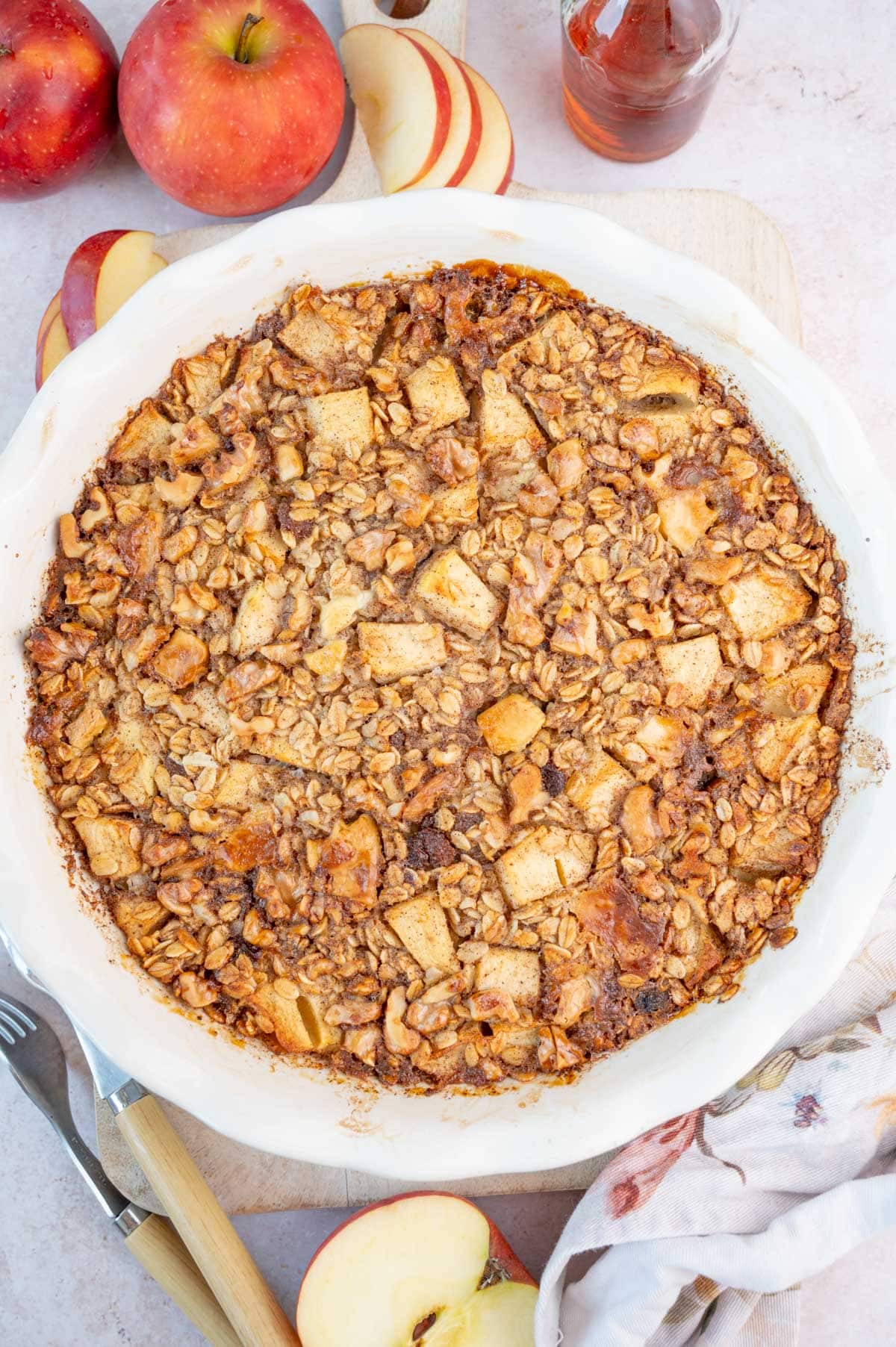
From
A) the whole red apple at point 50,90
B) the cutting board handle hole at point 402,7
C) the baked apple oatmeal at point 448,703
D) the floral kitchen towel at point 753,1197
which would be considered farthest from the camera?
the cutting board handle hole at point 402,7

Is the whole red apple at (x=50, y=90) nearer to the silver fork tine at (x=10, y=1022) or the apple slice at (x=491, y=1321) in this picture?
the silver fork tine at (x=10, y=1022)

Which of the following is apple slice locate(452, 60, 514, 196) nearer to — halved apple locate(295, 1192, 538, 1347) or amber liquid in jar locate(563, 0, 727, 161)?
amber liquid in jar locate(563, 0, 727, 161)

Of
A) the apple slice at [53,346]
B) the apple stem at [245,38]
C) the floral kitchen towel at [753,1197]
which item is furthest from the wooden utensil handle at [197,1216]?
the apple stem at [245,38]

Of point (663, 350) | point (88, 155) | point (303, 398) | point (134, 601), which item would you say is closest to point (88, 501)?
point (134, 601)

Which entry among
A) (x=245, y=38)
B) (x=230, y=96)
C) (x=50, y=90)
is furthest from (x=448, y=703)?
(x=50, y=90)

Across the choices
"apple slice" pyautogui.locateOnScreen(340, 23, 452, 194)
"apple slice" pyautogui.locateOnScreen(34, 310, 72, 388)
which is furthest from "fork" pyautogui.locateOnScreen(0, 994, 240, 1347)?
"apple slice" pyautogui.locateOnScreen(340, 23, 452, 194)
